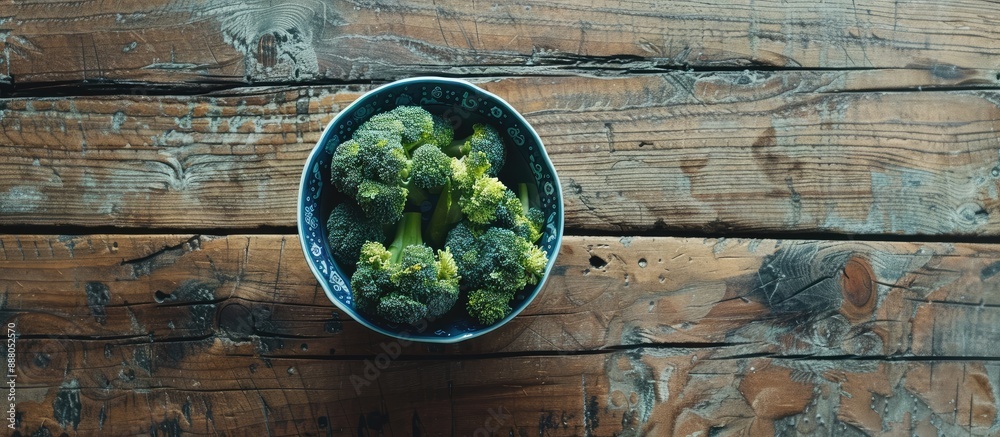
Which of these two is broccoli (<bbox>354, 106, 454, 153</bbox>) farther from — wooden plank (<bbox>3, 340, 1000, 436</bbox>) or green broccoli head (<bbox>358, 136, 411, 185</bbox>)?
wooden plank (<bbox>3, 340, 1000, 436</bbox>)

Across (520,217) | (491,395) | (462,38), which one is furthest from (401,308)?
(462,38)

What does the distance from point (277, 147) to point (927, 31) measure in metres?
1.40

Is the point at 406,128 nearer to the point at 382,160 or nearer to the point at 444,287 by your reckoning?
the point at 382,160

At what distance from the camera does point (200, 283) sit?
1.37 meters

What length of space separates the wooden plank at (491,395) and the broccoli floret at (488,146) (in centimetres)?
44

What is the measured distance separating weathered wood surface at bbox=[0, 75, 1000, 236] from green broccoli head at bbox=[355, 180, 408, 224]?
0.34 m

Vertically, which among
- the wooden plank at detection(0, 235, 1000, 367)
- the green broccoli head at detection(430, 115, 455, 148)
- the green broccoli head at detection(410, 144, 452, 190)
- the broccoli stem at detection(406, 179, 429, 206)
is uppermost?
the green broccoli head at detection(430, 115, 455, 148)

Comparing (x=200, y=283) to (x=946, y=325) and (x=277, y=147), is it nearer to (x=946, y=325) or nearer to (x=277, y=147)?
(x=277, y=147)

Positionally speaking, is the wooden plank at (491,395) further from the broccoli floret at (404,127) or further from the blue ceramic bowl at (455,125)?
the broccoli floret at (404,127)

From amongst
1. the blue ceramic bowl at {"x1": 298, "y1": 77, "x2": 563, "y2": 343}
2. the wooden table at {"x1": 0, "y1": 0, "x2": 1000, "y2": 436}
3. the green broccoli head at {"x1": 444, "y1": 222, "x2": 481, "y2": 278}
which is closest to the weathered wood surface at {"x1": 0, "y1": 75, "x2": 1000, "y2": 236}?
the wooden table at {"x1": 0, "y1": 0, "x2": 1000, "y2": 436}

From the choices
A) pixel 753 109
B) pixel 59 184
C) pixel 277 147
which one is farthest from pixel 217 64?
pixel 753 109

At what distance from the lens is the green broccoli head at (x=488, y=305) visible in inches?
44.4

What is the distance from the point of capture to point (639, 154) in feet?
4.53

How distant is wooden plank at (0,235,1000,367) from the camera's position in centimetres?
136
